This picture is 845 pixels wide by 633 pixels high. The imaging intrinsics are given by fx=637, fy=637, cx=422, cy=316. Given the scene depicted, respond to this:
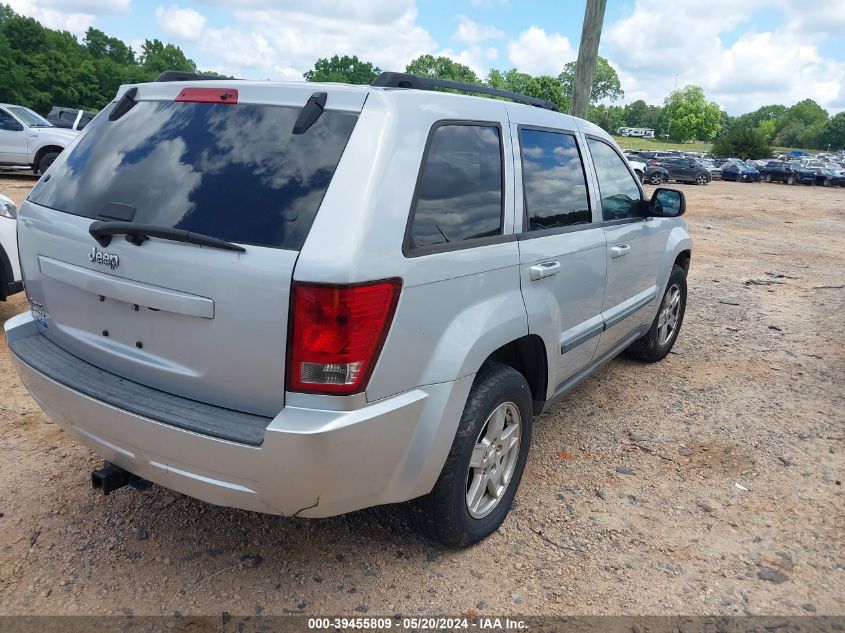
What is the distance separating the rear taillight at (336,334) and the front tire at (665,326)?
137 inches

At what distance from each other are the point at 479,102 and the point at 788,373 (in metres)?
4.02

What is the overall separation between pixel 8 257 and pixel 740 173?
43.2 metres

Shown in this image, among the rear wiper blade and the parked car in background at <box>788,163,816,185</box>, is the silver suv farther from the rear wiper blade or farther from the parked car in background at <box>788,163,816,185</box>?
the parked car in background at <box>788,163,816,185</box>

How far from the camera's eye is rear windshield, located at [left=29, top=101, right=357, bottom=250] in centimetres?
214

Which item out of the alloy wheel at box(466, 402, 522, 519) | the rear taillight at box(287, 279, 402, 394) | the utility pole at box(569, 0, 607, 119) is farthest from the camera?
the utility pole at box(569, 0, 607, 119)

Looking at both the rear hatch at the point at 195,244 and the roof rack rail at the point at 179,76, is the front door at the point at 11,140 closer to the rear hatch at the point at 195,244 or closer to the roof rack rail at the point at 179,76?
the roof rack rail at the point at 179,76

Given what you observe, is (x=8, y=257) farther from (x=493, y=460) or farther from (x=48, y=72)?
(x=48, y=72)

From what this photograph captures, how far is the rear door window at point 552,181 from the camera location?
10.1 feet

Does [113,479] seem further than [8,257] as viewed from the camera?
No

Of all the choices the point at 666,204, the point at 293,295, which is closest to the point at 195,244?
the point at 293,295

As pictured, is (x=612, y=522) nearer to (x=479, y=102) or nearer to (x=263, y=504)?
(x=263, y=504)

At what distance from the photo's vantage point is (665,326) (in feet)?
17.6

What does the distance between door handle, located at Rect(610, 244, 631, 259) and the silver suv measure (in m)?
0.94

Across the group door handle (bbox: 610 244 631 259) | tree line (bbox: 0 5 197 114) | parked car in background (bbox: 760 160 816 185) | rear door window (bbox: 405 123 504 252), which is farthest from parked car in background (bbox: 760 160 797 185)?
tree line (bbox: 0 5 197 114)
